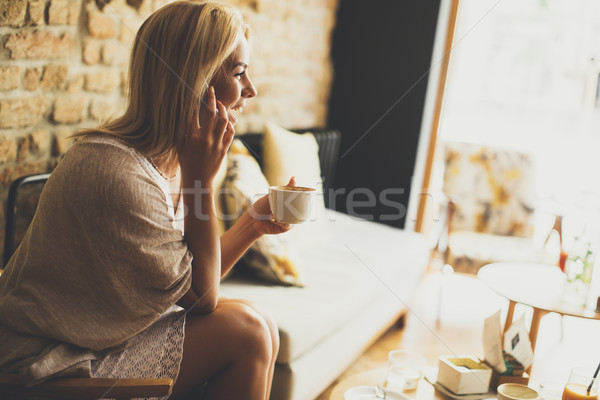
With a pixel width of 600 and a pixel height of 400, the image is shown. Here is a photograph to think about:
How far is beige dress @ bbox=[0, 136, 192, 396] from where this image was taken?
108 centimetres

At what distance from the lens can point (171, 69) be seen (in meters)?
1.20

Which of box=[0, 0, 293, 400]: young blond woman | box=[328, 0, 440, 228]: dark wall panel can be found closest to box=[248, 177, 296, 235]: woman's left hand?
box=[0, 0, 293, 400]: young blond woman

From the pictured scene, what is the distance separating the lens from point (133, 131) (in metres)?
1.22

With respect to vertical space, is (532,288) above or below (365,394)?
above

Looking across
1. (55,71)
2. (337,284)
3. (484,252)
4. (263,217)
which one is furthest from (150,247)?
(484,252)

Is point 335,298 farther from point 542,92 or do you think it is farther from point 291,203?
point 542,92

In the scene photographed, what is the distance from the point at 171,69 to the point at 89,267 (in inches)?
18.0

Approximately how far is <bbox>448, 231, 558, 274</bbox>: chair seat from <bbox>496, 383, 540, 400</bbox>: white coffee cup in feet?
4.84

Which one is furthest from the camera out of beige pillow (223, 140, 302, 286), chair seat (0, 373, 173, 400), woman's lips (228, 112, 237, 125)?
beige pillow (223, 140, 302, 286)

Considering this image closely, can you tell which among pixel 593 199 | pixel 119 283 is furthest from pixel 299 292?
pixel 593 199

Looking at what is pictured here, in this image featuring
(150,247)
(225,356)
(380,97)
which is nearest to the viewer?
(150,247)

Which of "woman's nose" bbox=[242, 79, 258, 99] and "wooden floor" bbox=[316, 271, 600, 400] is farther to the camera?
"wooden floor" bbox=[316, 271, 600, 400]

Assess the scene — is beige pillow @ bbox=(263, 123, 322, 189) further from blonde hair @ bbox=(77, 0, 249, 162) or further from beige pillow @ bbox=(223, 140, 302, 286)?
blonde hair @ bbox=(77, 0, 249, 162)

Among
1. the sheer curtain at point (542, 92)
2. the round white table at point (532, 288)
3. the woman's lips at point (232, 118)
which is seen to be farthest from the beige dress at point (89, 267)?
the sheer curtain at point (542, 92)
